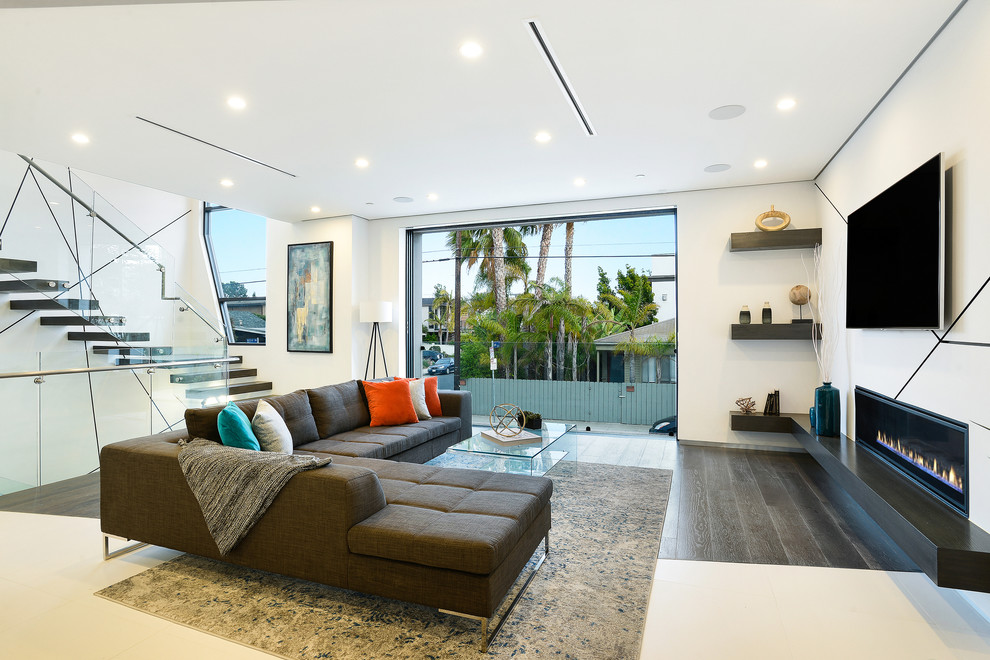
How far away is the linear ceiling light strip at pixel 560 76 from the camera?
8.62 ft

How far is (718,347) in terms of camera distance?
5441 mm

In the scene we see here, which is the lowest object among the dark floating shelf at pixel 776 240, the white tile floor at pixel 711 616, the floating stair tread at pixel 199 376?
the white tile floor at pixel 711 616

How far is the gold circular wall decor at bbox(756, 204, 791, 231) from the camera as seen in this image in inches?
200

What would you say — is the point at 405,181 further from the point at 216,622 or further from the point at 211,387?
the point at 216,622

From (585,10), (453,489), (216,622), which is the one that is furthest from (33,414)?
(585,10)

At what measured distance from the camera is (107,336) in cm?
507

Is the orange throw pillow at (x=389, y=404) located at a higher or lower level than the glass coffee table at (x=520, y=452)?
higher

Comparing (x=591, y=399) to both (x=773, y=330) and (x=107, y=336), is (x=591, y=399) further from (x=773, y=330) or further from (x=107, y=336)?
(x=107, y=336)

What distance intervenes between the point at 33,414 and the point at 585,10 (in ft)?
Answer: 15.2

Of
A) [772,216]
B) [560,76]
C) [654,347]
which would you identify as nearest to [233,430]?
[560,76]

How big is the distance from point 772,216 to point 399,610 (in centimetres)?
478

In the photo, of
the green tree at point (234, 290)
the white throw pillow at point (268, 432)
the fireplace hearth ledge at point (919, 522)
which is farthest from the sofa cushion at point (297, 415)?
the green tree at point (234, 290)

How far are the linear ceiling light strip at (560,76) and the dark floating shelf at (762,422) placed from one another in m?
3.03

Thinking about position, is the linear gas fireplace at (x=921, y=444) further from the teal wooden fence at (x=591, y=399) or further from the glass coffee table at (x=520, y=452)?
the teal wooden fence at (x=591, y=399)
